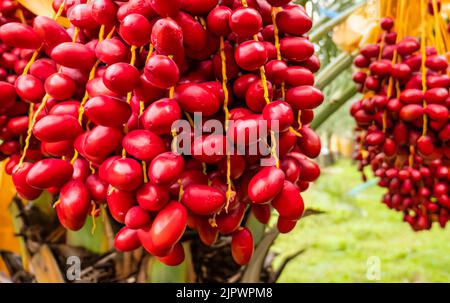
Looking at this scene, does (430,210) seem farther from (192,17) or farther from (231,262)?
(192,17)

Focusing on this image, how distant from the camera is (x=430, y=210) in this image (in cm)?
96

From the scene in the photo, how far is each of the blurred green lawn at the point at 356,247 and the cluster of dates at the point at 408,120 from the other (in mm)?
248

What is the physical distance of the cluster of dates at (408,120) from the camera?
2.66 feet

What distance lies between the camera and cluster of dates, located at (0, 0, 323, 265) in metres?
0.40

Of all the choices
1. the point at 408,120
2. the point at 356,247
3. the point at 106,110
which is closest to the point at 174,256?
the point at 106,110

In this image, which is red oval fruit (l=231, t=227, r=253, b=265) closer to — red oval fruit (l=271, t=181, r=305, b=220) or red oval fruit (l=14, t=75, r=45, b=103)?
red oval fruit (l=271, t=181, r=305, b=220)

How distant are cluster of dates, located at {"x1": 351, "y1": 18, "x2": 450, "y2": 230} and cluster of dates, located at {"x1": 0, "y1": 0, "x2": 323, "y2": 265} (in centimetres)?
40

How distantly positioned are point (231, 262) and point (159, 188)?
0.48 meters

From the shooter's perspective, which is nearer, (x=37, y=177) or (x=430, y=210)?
(x=37, y=177)

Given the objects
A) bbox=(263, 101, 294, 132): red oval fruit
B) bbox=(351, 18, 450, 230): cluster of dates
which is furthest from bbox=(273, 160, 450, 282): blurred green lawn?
bbox=(263, 101, 294, 132): red oval fruit

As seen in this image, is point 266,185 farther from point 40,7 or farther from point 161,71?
point 40,7

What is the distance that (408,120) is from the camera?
32.5 inches
